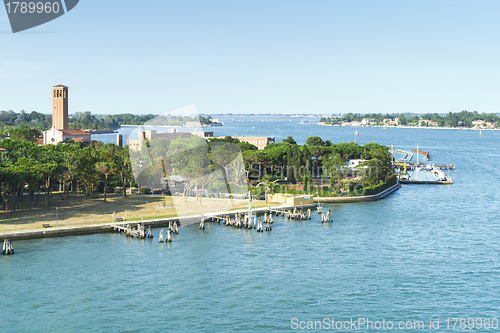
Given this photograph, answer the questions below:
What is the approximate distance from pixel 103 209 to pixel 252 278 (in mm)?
32481

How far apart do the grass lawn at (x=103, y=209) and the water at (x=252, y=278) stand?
15.7 ft

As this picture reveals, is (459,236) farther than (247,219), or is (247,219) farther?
(247,219)

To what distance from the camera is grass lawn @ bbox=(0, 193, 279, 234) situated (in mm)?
63812

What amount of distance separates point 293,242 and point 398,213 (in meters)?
26.4

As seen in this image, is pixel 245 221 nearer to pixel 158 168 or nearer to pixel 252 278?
pixel 252 278

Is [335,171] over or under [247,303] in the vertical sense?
over

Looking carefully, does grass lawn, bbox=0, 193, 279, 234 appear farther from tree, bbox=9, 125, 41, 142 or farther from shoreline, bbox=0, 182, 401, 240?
tree, bbox=9, 125, 41, 142

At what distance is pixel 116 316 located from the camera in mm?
38781

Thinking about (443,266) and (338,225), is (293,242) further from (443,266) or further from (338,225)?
(443,266)

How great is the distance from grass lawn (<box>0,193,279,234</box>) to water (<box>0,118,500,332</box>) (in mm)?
4776

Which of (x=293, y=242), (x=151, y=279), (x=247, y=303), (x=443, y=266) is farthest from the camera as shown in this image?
(x=293, y=242)

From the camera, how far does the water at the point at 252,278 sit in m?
39.2

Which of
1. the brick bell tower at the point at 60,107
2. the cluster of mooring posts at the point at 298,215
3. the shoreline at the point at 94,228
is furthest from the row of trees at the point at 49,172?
the brick bell tower at the point at 60,107

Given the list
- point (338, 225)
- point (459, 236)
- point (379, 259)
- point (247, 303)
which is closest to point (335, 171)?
point (338, 225)
